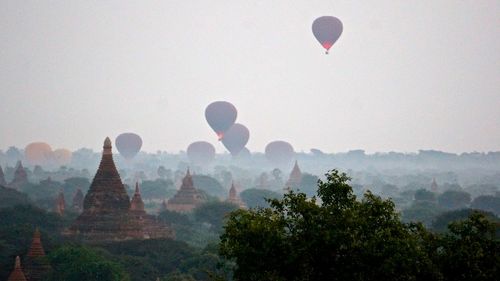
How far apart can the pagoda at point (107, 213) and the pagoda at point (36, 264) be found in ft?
37.7

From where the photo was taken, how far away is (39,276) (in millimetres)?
55719

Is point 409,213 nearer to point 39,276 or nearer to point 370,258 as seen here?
point 39,276

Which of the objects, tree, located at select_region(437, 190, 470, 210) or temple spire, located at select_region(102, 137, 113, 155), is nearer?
temple spire, located at select_region(102, 137, 113, 155)

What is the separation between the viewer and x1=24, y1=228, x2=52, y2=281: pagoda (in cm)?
5550

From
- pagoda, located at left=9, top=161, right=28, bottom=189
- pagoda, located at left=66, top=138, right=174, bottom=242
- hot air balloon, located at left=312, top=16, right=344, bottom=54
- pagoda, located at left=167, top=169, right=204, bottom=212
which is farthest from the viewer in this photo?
pagoda, located at left=9, top=161, right=28, bottom=189

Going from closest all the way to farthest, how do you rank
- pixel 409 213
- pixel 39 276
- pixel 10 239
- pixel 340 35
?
pixel 39 276
pixel 10 239
pixel 409 213
pixel 340 35

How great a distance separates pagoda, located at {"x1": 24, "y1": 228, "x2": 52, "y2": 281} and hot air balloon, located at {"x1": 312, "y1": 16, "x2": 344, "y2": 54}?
87.3 m

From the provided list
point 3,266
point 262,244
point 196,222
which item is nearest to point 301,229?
point 262,244

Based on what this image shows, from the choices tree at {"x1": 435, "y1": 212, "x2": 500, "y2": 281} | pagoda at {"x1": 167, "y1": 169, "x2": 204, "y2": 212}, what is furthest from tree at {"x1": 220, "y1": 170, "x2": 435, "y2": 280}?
pagoda at {"x1": 167, "y1": 169, "x2": 204, "y2": 212}

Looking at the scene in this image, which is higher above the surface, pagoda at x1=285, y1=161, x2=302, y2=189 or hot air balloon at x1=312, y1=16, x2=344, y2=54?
hot air balloon at x1=312, y1=16, x2=344, y2=54

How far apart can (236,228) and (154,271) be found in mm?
43572

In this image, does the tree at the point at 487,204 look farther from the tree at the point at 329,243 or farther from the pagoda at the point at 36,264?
the tree at the point at 329,243

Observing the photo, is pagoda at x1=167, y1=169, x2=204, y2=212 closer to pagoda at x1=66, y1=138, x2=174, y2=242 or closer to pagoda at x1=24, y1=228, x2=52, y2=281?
pagoda at x1=66, y1=138, x2=174, y2=242

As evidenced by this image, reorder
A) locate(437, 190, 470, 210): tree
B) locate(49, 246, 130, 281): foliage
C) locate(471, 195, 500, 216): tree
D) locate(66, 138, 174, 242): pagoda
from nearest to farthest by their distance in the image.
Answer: locate(49, 246, 130, 281): foliage, locate(66, 138, 174, 242): pagoda, locate(471, 195, 500, 216): tree, locate(437, 190, 470, 210): tree
